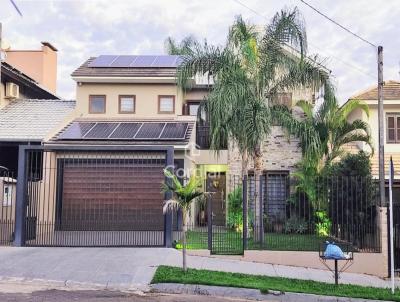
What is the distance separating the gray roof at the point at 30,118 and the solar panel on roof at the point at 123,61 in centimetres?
257

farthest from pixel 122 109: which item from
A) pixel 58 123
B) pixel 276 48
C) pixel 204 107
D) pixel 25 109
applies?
pixel 276 48

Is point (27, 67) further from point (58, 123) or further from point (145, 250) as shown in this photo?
point (145, 250)

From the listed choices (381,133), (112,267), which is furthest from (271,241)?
(112,267)

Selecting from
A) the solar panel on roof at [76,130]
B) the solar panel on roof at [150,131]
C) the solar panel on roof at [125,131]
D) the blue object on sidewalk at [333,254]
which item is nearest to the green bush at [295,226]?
the blue object on sidewalk at [333,254]

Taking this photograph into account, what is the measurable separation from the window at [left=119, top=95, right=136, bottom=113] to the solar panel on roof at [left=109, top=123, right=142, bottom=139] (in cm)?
115

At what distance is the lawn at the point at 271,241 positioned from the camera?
13531 mm

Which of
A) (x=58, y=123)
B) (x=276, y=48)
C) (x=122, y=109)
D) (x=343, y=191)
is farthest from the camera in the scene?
(x=122, y=109)

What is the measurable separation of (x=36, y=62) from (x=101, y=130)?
11.1 metres

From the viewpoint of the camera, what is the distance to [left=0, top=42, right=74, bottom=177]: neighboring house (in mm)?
18837

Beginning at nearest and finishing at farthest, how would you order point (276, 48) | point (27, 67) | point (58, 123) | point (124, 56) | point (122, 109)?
point (276, 48) < point (58, 123) < point (122, 109) < point (124, 56) < point (27, 67)

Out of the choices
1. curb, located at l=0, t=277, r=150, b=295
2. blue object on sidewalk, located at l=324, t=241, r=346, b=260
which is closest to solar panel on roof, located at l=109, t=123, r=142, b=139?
curb, located at l=0, t=277, r=150, b=295

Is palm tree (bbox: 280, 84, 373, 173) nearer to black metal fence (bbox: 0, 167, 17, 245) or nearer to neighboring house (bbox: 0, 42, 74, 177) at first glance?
neighboring house (bbox: 0, 42, 74, 177)

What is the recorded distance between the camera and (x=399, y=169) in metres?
→ 19.3

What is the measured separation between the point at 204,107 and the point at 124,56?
26.1 ft
